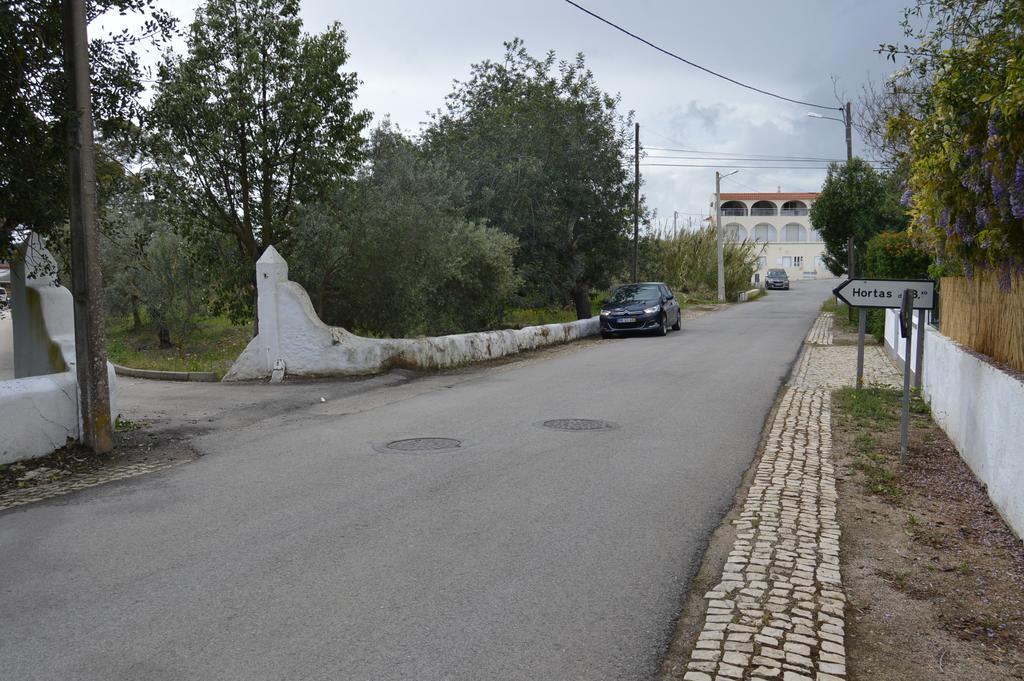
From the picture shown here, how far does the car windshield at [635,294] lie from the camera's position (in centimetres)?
2548

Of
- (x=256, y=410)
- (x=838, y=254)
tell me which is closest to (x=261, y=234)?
(x=256, y=410)

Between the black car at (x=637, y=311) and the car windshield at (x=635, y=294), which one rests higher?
the car windshield at (x=635, y=294)

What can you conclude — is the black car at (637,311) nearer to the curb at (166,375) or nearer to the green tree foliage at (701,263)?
the curb at (166,375)

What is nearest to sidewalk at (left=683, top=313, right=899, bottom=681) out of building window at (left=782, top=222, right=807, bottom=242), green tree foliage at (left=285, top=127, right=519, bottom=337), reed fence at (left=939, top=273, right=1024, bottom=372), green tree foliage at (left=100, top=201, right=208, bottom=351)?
reed fence at (left=939, top=273, right=1024, bottom=372)

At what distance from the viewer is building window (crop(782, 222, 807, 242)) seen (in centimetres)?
10200

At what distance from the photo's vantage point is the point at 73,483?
7570 millimetres

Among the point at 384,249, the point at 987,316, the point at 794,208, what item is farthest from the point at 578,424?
the point at 794,208

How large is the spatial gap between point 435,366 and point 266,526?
34.8 feet

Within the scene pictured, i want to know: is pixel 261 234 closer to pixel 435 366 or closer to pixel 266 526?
pixel 435 366

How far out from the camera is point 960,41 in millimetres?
6957

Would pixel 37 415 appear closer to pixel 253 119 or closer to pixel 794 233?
pixel 253 119

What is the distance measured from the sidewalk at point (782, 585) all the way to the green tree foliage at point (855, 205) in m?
22.0

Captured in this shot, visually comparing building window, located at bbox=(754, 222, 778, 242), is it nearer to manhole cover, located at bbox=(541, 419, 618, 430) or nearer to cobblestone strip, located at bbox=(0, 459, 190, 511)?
manhole cover, located at bbox=(541, 419, 618, 430)

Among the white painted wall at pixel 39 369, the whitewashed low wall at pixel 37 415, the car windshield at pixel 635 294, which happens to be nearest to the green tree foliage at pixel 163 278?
the white painted wall at pixel 39 369
